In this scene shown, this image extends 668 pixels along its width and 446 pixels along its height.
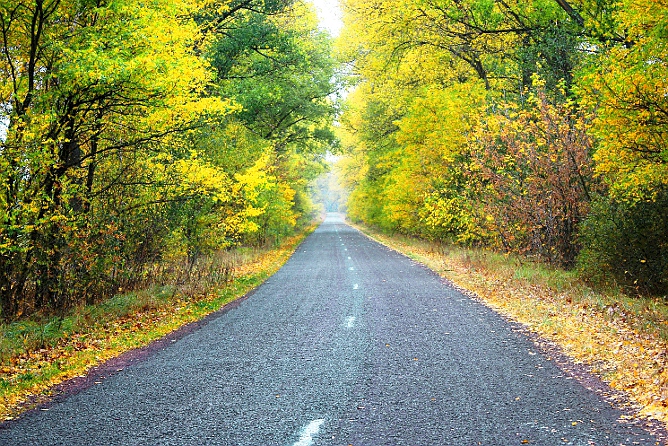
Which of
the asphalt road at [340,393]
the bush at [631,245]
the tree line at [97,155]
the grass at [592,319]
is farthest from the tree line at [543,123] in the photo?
the tree line at [97,155]

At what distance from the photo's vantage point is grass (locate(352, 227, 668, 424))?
6582 mm

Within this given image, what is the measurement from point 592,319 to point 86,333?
28.4 ft

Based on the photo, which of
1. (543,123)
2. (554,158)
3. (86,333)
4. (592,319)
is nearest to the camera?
(86,333)

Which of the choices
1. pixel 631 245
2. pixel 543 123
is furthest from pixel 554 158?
pixel 631 245

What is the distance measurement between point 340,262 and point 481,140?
7.95 meters

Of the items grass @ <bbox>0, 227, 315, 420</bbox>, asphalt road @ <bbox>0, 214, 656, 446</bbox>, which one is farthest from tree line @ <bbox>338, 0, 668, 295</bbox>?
grass @ <bbox>0, 227, 315, 420</bbox>

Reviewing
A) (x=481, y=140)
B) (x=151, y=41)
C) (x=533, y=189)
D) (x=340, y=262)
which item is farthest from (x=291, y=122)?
Answer: (x=151, y=41)

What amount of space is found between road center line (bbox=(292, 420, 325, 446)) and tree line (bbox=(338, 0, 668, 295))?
853 cm

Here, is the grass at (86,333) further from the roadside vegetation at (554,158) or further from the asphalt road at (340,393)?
the roadside vegetation at (554,158)

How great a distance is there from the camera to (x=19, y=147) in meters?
9.12

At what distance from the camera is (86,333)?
32.5ft

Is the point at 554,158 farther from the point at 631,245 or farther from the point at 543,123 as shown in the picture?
the point at 631,245

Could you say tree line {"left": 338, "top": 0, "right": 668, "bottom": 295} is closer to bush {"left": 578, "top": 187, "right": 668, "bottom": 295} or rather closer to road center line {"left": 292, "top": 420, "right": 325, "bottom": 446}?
bush {"left": 578, "top": 187, "right": 668, "bottom": 295}

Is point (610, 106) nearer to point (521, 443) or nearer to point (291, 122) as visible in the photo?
point (521, 443)
